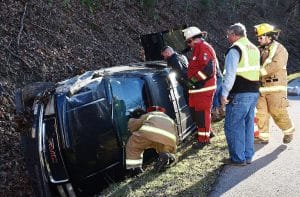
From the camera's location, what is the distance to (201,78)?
711cm

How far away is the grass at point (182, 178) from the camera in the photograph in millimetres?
5543

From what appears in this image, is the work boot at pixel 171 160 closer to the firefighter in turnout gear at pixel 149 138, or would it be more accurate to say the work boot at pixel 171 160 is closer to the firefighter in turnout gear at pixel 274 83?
the firefighter in turnout gear at pixel 149 138

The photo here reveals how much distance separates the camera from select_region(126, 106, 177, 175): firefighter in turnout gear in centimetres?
578

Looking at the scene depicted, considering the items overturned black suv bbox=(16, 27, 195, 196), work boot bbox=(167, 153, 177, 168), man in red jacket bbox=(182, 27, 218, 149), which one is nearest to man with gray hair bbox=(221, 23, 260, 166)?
work boot bbox=(167, 153, 177, 168)

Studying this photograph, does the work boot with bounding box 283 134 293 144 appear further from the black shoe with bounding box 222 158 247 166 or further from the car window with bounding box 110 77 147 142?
the car window with bounding box 110 77 147 142

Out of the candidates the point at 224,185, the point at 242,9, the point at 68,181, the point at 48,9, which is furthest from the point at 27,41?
the point at 242,9

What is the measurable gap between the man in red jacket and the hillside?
9.14 ft

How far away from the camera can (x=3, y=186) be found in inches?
259

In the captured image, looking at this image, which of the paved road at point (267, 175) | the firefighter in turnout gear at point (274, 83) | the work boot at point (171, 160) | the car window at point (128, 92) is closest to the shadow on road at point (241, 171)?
the paved road at point (267, 175)

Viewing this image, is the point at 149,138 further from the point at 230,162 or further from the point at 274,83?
the point at 274,83

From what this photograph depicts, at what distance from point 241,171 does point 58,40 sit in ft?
18.0

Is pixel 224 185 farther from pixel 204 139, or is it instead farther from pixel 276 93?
pixel 276 93

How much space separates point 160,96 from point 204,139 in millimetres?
1080

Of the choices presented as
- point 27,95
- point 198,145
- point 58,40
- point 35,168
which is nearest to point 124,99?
point 27,95
